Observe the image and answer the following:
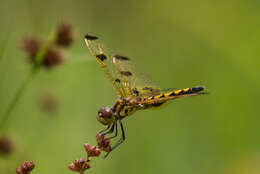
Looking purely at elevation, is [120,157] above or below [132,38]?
below

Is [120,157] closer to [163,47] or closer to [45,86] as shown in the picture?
[45,86]

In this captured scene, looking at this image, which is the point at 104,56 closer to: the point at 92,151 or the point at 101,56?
the point at 101,56

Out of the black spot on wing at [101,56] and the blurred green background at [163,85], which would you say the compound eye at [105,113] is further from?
the blurred green background at [163,85]

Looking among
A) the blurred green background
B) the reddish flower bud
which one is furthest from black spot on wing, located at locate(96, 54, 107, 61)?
the reddish flower bud

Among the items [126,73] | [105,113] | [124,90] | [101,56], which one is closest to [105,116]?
[105,113]

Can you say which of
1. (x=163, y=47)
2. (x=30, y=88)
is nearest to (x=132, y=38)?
(x=163, y=47)

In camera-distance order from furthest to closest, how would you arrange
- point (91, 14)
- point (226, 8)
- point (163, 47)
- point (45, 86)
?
1. point (91, 14)
2. point (163, 47)
3. point (226, 8)
4. point (45, 86)
